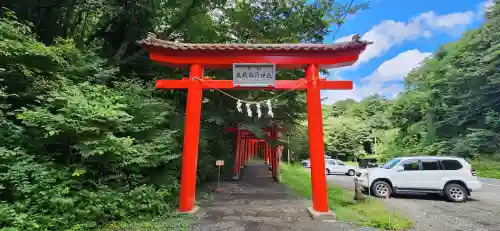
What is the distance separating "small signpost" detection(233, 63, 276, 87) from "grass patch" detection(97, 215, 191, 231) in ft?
11.8

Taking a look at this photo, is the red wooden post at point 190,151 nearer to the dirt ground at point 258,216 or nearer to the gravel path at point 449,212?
the dirt ground at point 258,216

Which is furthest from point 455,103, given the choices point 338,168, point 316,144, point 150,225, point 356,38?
point 150,225

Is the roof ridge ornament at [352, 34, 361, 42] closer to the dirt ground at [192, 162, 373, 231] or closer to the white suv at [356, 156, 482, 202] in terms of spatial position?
the dirt ground at [192, 162, 373, 231]

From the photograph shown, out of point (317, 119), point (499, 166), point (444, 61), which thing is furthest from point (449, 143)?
point (317, 119)

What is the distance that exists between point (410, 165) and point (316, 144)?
5.23 meters

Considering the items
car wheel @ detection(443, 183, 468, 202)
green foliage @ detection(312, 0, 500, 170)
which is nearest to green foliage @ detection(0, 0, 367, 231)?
car wheel @ detection(443, 183, 468, 202)

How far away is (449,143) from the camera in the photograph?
945 inches

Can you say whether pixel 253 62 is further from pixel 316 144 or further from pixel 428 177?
pixel 428 177

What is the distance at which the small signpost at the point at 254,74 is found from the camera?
7.25 meters

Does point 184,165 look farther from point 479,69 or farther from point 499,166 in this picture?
point 479,69

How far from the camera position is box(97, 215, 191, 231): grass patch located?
5.43 m

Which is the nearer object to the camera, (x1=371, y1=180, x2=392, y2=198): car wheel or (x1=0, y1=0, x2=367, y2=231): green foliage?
(x1=0, y1=0, x2=367, y2=231): green foliage

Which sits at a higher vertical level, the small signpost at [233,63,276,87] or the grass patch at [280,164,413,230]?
the small signpost at [233,63,276,87]

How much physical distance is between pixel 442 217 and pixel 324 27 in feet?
28.6
